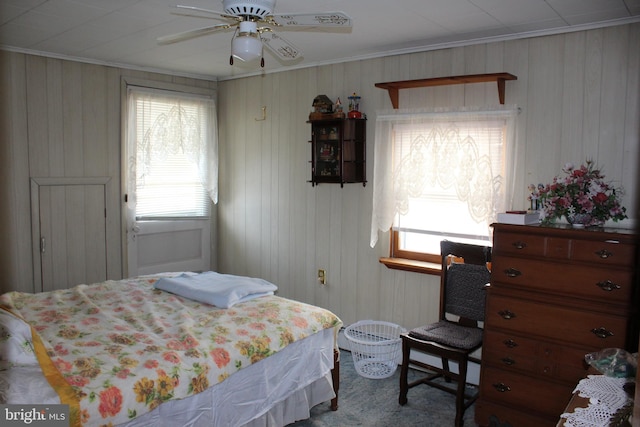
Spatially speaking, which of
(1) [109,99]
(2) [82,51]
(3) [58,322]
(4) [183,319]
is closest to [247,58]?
(4) [183,319]

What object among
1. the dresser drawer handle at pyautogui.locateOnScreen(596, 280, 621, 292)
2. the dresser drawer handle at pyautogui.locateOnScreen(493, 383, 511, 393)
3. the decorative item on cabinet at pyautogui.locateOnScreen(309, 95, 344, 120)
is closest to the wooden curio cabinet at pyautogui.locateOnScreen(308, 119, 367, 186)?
the decorative item on cabinet at pyautogui.locateOnScreen(309, 95, 344, 120)

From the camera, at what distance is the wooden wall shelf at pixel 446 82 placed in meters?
3.33

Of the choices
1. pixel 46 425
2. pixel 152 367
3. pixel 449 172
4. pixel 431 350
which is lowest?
pixel 431 350

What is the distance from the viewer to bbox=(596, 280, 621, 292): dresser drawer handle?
257 centimetres

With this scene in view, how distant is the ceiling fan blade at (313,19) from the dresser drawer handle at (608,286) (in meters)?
1.78

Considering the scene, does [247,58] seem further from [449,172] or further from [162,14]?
[449,172]

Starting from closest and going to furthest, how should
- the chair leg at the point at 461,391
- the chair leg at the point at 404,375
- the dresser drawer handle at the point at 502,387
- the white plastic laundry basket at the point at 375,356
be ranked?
the dresser drawer handle at the point at 502,387
the chair leg at the point at 461,391
the chair leg at the point at 404,375
the white plastic laundry basket at the point at 375,356

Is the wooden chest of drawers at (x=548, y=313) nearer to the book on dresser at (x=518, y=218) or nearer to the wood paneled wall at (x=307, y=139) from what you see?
the book on dresser at (x=518, y=218)

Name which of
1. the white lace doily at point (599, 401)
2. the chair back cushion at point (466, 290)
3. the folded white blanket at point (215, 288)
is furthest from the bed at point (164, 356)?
the white lace doily at point (599, 401)

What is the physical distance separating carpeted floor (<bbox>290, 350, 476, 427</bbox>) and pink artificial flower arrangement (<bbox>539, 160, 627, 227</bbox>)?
136cm

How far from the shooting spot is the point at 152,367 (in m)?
2.21

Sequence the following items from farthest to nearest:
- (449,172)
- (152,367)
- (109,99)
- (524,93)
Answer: (109,99), (449,172), (524,93), (152,367)

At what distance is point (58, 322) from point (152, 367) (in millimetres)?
819

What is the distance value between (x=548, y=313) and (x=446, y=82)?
170 centimetres
